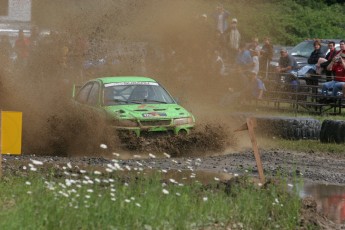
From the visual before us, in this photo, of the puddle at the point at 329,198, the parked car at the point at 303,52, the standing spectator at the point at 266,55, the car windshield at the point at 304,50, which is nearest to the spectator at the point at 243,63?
the standing spectator at the point at 266,55

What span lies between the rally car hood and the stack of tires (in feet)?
10.8

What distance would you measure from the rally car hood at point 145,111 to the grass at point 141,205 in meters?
7.04

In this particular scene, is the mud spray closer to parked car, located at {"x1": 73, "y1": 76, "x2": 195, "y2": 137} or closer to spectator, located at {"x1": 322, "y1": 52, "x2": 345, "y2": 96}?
parked car, located at {"x1": 73, "y1": 76, "x2": 195, "y2": 137}

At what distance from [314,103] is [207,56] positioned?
561 cm

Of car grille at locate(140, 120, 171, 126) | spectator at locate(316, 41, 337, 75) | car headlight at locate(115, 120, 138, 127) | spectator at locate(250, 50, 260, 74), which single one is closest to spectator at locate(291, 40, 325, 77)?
spectator at locate(316, 41, 337, 75)

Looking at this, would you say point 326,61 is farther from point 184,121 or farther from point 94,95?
point 184,121

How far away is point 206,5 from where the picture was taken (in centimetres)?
3819


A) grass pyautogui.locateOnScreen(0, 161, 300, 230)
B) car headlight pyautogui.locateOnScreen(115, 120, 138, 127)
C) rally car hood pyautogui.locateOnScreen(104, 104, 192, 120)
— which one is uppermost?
grass pyautogui.locateOnScreen(0, 161, 300, 230)

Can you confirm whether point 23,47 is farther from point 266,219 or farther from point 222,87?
point 266,219

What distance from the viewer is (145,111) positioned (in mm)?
19172

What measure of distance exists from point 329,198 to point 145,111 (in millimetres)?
6202

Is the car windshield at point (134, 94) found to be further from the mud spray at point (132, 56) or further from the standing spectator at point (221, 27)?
the standing spectator at point (221, 27)

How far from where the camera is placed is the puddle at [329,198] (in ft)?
39.9

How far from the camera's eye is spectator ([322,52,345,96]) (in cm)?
2708
